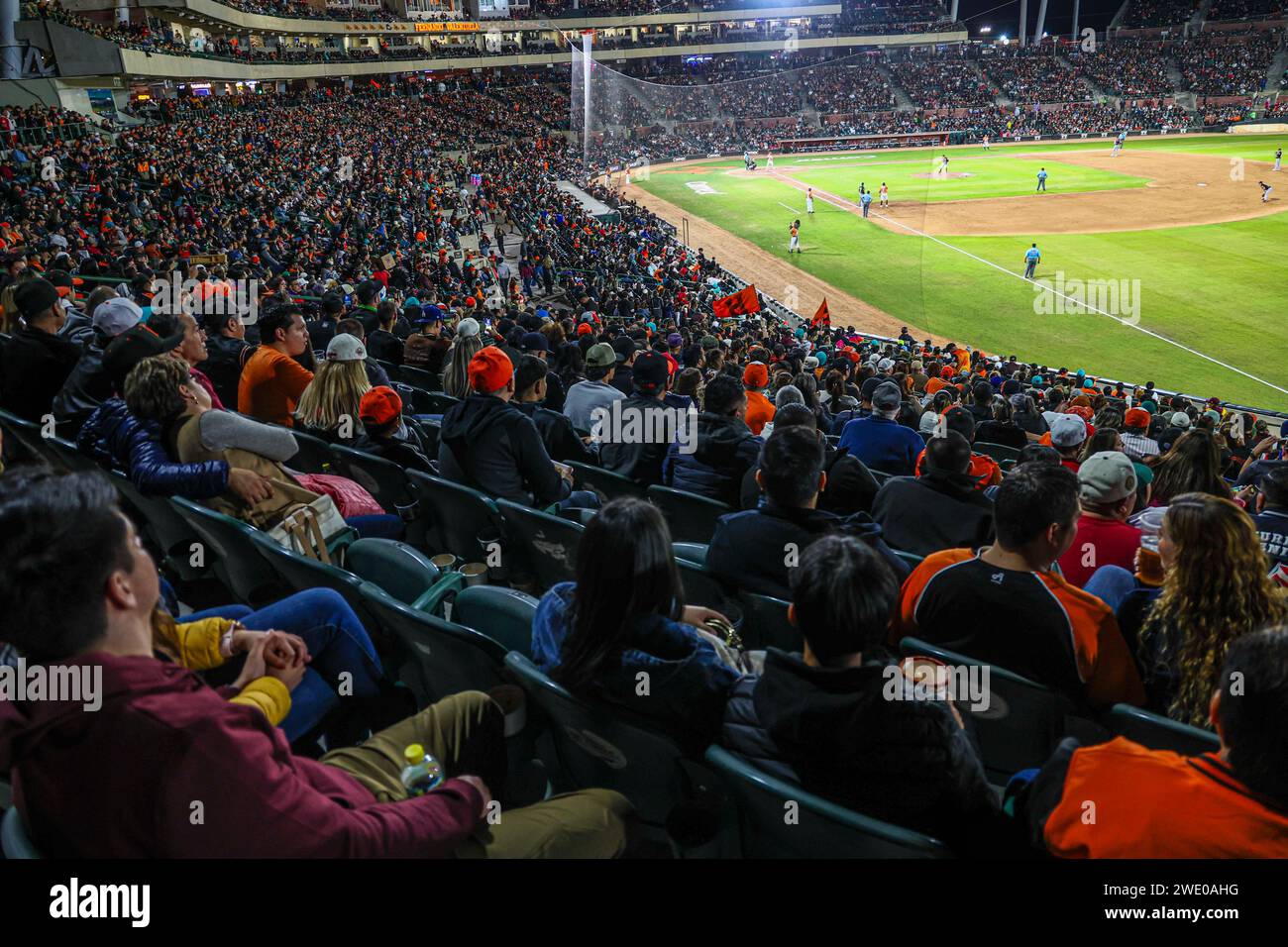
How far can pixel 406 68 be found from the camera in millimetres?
60969

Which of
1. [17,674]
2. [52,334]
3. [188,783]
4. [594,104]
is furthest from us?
[594,104]

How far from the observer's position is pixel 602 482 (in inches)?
244

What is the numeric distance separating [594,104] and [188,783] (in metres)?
47.7

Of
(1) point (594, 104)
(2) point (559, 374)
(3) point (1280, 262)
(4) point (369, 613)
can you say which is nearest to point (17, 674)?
(4) point (369, 613)

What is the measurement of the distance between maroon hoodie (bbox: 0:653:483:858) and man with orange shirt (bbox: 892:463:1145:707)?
8.16 feet

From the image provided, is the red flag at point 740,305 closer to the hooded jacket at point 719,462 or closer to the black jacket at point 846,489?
the hooded jacket at point 719,462

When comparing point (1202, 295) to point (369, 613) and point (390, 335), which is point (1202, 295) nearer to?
point (390, 335)

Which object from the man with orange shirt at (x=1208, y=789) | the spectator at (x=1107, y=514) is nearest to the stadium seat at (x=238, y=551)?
the man with orange shirt at (x=1208, y=789)

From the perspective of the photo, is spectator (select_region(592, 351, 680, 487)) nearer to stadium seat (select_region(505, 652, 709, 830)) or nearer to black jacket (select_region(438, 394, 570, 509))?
black jacket (select_region(438, 394, 570, 509))

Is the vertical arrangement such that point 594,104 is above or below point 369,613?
above

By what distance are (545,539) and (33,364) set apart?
4379 mm

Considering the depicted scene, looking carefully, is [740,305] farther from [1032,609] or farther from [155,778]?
[155,778]

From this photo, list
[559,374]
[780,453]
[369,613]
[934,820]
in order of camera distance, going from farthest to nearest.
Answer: [559,374]
[780,453]
[369,613]
[934,820]

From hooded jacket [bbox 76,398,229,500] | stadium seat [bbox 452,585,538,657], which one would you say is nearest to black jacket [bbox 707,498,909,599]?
stadium seat [bbox 452,585,538,657]
